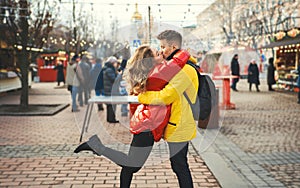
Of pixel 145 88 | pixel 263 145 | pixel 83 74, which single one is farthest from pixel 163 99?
pixel 83 74

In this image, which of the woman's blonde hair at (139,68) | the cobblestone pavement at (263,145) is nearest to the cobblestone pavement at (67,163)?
the cobblestone pavement at (263,145)

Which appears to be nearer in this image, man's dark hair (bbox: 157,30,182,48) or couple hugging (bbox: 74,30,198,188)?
couple hugging (bbox: 74,30,198,188)

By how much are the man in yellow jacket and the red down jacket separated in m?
0.05

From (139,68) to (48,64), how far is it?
3258 centimetres

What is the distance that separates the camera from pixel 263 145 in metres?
6.57

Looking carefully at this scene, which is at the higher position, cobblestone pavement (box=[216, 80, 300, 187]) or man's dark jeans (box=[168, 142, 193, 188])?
man's dark jeans (box=[168, 142, 193, 188])

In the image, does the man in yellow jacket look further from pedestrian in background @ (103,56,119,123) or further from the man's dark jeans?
pedestrian in background @ (103,56,119,123)

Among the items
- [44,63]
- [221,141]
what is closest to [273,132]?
[221,141]

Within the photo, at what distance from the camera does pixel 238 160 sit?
18.4 feet

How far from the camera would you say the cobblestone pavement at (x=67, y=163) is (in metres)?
4.55

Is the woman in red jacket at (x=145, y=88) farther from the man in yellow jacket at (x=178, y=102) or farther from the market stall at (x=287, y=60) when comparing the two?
the market stall at (x=287, y=60)

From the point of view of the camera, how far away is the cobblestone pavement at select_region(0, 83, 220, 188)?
4547 mm

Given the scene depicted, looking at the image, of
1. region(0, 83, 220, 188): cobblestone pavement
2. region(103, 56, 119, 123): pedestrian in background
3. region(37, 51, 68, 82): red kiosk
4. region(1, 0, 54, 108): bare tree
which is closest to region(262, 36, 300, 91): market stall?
region(103, 56, 119, 123): pedestrian in background

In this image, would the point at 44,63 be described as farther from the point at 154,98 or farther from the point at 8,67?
the point at 154,98
